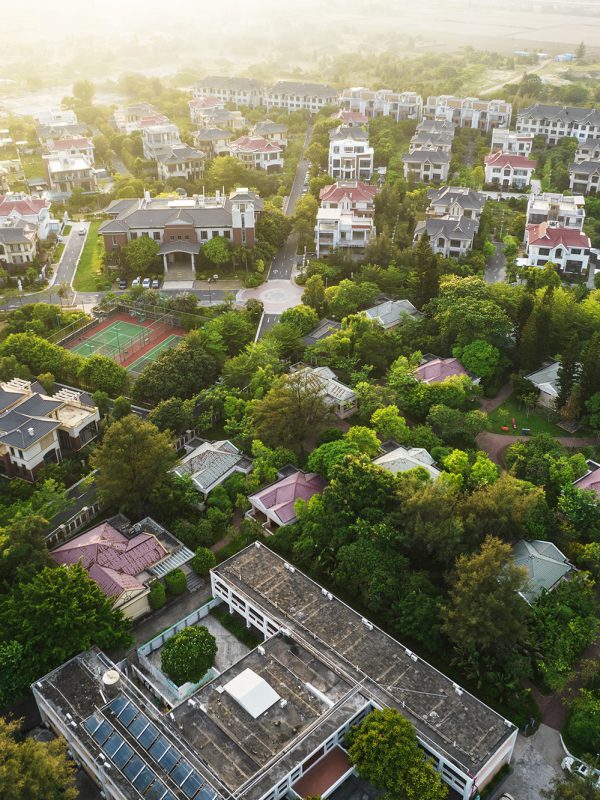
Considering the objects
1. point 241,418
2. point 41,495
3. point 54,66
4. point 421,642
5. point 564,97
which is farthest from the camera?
point 54,66

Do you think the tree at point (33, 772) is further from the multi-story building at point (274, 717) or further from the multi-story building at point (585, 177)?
the multi-story building at point (585, 177)

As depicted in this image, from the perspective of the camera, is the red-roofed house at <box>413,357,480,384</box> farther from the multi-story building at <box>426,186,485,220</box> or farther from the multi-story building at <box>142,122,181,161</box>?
the multi-story building at <box>142,122,181,161</box>

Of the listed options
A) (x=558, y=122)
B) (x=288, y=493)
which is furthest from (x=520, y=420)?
(x=558, y=122)

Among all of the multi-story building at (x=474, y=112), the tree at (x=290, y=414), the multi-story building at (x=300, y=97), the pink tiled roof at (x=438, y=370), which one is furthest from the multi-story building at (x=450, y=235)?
the multi-story building at (x=300, y=97)

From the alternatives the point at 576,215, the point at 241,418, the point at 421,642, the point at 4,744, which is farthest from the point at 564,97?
the point at 4,744

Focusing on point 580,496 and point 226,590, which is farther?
point 580,496

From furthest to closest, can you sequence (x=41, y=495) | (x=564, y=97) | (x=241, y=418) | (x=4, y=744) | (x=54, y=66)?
(x=54, y=66) → (x=564, y=97) → (x=241, y=418) → (x=41, y=495) → (x=4, y=744)

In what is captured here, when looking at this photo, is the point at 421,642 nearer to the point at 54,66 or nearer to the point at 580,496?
the point at 580,496
